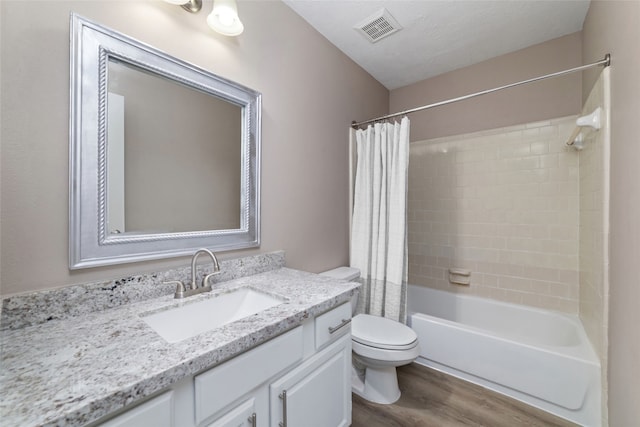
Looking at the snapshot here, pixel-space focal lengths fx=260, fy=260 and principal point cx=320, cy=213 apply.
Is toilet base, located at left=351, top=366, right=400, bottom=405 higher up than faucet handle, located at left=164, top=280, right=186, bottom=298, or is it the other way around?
faucet handle, located at left=164, top=280, right=186, bottom=298

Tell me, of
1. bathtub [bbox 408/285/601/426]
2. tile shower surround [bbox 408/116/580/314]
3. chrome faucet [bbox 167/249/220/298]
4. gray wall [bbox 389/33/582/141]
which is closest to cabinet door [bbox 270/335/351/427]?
chrome faucet [bbox 167/249/220/298]

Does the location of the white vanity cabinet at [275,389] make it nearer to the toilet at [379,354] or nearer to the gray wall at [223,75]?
the toilet at [379,354]

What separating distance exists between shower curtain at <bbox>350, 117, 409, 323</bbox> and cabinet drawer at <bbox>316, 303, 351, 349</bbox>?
81 cm

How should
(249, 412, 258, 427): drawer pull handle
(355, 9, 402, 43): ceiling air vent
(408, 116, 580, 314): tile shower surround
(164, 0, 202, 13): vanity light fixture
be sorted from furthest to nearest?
(408, 116, 580, 314): tile shower surround, (355, 9, 402, 43): ceiling air vent, (164, 0, 202, 13): vanity light fixture, (249, 412, 258, 427): drawer pull handle

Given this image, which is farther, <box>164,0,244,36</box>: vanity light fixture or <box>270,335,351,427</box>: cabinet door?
<box>164,0,244,36</box>: vanity light fixture

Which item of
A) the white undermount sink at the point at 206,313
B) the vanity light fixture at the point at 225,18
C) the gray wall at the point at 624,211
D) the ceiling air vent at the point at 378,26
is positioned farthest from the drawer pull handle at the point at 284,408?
the ceiling air vent at the point at 378,26

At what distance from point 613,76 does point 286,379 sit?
2065 millimetres

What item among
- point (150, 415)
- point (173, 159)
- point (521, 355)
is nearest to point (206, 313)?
point (150, 415)

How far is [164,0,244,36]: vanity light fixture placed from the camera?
1.19 metres

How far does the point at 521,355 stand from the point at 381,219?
1201mm

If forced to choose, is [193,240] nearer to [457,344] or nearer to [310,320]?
[310,320]

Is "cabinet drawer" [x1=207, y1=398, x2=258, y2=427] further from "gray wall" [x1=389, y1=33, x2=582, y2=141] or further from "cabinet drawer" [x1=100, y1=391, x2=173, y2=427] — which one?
"gray wall" [x1=389, y1=33, x2=582, y2=141]

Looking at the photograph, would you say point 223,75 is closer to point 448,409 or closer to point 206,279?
point 206,279

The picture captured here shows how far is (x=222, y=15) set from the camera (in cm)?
122
